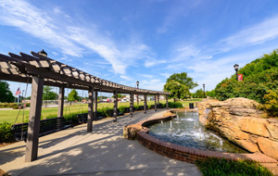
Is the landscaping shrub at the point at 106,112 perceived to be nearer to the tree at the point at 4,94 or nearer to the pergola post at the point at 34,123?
the pergola post at the point at 34,123

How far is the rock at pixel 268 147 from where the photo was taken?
3.33 metres

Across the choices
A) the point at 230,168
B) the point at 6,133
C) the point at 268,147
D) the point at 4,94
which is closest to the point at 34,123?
the point at 6,133

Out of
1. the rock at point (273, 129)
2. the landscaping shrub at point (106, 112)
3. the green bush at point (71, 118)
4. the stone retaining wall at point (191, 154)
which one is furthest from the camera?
the landscaping shrub at point (106, 112)

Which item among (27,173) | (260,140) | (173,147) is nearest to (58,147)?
(27,173)

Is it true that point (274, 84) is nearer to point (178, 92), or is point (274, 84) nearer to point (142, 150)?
point (142, 150)

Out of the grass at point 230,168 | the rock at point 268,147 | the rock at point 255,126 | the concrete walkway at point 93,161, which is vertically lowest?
the concrete walkway at point 93,161

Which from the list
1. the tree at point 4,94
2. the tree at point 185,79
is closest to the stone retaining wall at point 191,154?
the tree at point 185,79

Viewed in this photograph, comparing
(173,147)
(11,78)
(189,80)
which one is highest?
(189,80)

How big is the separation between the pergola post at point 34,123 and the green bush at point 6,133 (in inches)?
113

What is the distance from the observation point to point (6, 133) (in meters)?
5.32

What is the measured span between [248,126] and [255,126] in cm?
32

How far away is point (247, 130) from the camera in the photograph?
4.51m

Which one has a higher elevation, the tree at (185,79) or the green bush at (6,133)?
the tree at (185,79)

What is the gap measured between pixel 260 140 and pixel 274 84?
4.06 meters
